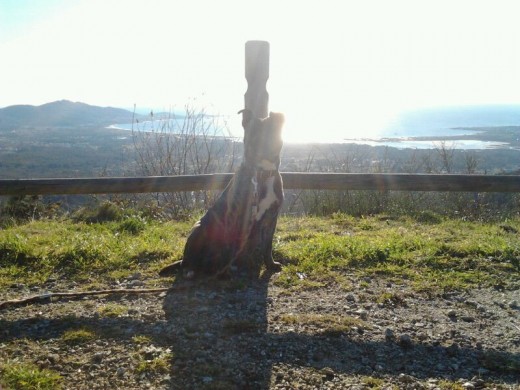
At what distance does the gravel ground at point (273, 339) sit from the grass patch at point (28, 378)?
69mm

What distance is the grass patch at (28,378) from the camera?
2.71 meters

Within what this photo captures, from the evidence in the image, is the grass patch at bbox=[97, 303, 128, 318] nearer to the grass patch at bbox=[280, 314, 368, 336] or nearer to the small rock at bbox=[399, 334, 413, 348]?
the grass patch at bbox=[280, 314, 368, 336]

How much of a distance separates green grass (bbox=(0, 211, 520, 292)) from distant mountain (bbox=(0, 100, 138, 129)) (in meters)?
29.0

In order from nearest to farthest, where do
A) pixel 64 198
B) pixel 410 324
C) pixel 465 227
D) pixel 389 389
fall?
pixel 389 389, pixel 410 324, pixel 465 227, pixel 64 198

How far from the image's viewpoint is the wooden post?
475 centimetres

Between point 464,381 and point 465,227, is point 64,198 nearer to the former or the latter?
point 465,227

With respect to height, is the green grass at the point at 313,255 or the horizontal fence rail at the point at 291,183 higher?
the horizontal fence rail at the point at 291,183

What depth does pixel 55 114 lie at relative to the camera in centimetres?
3997

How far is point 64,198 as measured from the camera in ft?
29.7

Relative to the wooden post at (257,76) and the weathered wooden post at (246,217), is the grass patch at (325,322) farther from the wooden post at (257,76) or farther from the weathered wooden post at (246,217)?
the wooden post at (257,76)

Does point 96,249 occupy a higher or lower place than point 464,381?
higher

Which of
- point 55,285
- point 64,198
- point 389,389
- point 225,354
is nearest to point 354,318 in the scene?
point 389,389

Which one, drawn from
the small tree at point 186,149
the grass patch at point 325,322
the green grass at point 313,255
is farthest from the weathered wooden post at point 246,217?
→ the small tree at point 186,149

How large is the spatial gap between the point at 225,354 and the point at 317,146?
791cm
